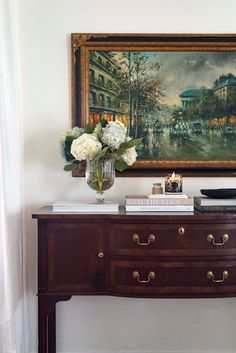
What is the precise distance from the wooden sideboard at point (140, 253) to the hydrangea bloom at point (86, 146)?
0.98 ft

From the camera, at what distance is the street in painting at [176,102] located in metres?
2.11

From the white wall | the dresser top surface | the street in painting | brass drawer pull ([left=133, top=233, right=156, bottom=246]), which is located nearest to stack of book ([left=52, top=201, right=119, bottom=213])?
the dresser top surface

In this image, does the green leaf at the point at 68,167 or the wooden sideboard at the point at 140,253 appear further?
the green leaf at the point at 68,167

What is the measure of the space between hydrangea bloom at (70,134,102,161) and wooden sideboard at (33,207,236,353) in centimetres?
30

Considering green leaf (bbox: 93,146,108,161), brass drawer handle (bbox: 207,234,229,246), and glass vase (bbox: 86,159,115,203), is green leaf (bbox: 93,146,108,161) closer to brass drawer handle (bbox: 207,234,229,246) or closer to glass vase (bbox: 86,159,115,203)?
glass vase (bbox: 86,159,115,203)

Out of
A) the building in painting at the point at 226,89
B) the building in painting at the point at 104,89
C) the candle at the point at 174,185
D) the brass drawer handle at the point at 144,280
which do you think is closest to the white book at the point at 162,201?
the candle at the point at 174,185

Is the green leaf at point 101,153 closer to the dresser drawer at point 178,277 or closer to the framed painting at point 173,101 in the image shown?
the framed painting at point 173,101

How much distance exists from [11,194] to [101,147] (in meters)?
0.56

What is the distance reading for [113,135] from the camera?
174 centimetres

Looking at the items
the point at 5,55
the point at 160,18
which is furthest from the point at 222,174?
the point at 5,55

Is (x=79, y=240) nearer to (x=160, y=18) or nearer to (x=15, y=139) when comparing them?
(x=15, y=139)

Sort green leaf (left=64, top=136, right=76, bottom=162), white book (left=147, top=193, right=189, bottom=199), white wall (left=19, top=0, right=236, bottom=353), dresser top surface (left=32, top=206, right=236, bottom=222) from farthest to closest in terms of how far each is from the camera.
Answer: white wall (left=19, top=0, right=236, bottom=353), green leaf (left=64, top=136, right=76, bottom=162), white book (left=147, top=193, right=189, bottom=199), dresser top surface (left=32, top=206, right=236, bottom=222)

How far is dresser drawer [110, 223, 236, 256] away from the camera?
167 centimetres

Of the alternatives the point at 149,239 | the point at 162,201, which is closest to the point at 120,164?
the point at 162,201
